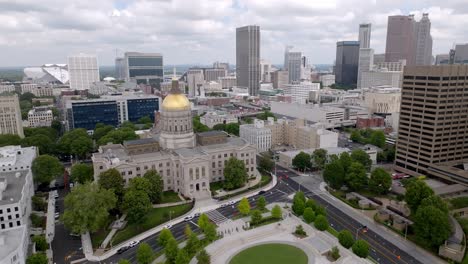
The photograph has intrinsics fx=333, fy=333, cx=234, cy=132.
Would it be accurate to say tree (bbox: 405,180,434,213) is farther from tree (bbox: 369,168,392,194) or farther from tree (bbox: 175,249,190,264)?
tree (bbox: 175,249,190,264)

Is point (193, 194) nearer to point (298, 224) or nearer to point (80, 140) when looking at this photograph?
point (298, 224)

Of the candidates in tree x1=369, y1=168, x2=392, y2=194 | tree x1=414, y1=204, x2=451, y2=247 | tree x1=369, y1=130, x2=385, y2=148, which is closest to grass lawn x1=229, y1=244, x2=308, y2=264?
tree x1=414, y1=204, x2=451, y2=247

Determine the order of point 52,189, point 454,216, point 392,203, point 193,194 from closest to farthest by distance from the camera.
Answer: point 454,216, point 392,203, point 193,194, point 52,189

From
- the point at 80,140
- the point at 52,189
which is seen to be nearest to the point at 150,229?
the point at 52,189

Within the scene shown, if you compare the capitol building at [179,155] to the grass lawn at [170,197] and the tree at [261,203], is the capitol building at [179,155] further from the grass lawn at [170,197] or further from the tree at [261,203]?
the tree at [261,203]

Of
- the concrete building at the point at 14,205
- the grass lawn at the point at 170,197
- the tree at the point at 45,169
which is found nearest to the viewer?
the concrete building at the point at 14,205

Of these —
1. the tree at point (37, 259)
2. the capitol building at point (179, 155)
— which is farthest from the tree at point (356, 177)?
the tree at point (37, 259)

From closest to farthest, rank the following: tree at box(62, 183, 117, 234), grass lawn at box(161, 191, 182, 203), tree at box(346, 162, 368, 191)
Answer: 1. tree at box(62, 183, 117, 234)
2. tree at box(346, 162, 368, 191)
3. grass lawn at box(161, 191, 182, 203)
